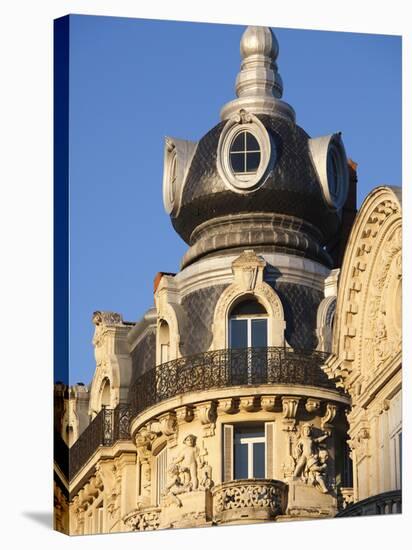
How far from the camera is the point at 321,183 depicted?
30.4 meters

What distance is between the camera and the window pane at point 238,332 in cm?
3023

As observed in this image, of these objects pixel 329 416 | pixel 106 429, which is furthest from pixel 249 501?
pixel 106 429

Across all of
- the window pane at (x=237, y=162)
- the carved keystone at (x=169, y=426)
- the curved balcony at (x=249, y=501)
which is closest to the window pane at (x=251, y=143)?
the window pane at (x=237, y=162)

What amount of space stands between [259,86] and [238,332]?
126 inches

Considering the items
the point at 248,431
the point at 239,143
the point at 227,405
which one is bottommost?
the point at 248,431

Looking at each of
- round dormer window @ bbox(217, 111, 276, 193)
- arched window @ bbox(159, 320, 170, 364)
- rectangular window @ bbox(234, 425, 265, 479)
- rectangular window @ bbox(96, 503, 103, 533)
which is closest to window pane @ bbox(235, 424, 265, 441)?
rectangular window @ bbox(234, 425, 265, 479)

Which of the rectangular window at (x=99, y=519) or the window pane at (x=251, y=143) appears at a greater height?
the window pane at (x=251, y=143)

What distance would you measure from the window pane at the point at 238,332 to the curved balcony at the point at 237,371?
2.27ft

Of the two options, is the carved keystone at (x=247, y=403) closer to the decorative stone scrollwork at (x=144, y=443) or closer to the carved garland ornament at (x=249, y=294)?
the carved garland ornament at (x=249, y=294)

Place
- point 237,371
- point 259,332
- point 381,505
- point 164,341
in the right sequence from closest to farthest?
point 381,505, point 237,371, point 164,341, point 259,332

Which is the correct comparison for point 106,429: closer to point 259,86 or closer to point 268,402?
point 268,402

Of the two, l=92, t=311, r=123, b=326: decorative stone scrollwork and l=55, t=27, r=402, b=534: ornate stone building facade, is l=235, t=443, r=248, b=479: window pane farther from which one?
l=92, t=311, r=123, b=326: decorative stone scrollwork

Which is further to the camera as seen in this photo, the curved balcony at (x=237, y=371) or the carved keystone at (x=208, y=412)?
the carved keystone at (x=208, y=412)

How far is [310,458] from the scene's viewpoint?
2936cm
